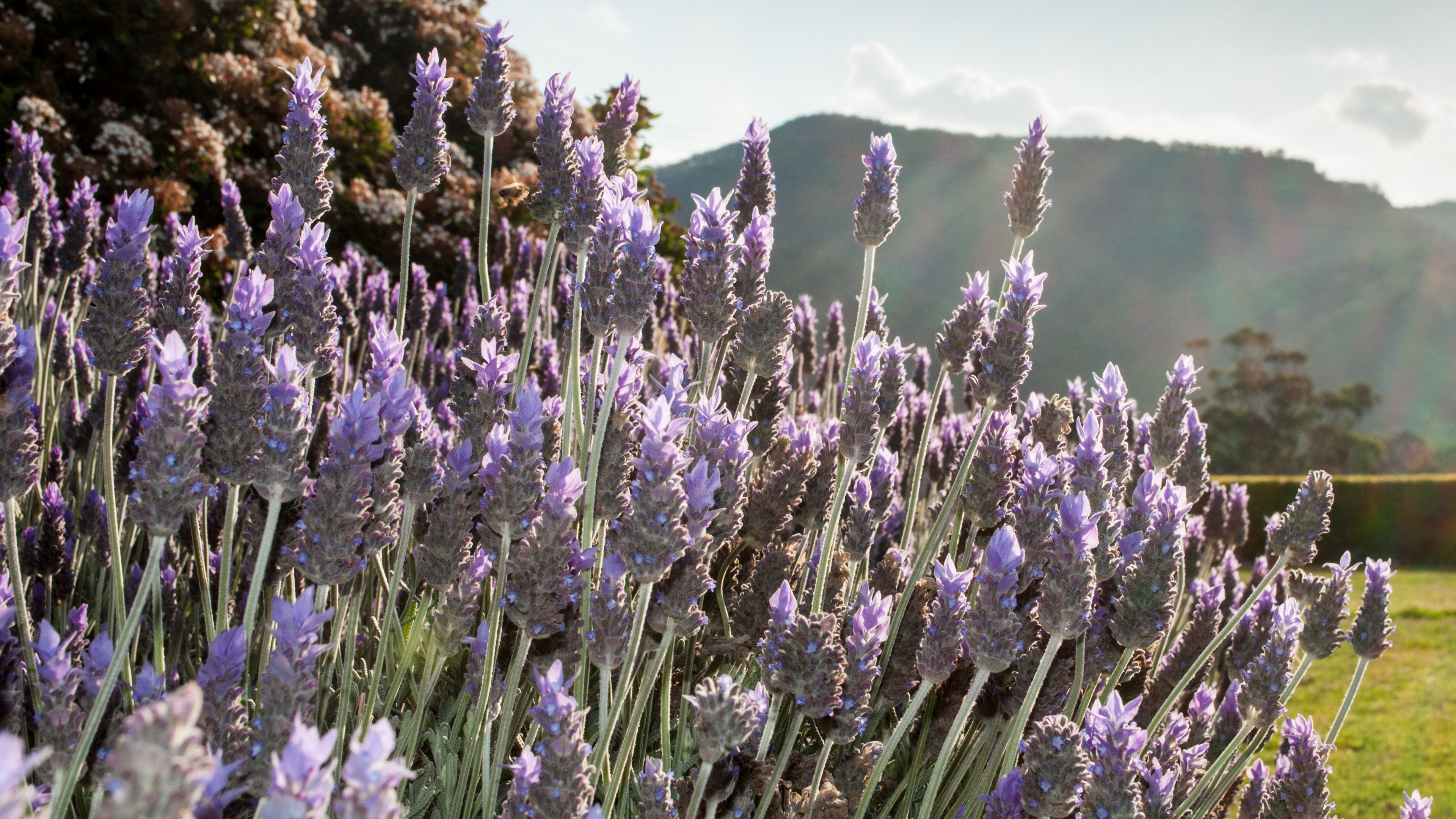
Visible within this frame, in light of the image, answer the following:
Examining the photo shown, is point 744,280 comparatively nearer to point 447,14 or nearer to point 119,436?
point 119,436

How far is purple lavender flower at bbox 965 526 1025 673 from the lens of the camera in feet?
5.15

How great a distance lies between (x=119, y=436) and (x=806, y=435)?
8.08ft

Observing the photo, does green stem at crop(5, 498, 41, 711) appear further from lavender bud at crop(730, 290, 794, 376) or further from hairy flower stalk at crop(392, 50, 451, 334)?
lavender bud at crop(730, 290, 794, 376)

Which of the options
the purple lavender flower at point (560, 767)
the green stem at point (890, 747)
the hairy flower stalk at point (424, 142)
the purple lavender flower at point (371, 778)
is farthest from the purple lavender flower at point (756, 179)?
the purple lavender flower at point (371, 778)

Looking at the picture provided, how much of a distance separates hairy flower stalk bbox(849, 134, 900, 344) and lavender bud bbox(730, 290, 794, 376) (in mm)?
357

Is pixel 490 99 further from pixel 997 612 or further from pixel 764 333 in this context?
pixel 997 612

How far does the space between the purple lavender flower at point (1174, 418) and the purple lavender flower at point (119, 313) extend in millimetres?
2426

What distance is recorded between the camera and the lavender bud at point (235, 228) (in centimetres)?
309

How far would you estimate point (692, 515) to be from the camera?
57.6 inches

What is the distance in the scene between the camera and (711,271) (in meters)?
1.84

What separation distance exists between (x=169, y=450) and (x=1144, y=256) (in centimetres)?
6492

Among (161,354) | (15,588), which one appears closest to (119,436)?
(15,588)

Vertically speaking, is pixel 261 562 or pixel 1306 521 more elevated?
pixel 261 562

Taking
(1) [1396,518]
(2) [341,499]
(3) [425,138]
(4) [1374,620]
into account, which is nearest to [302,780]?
(2) [341,499]
